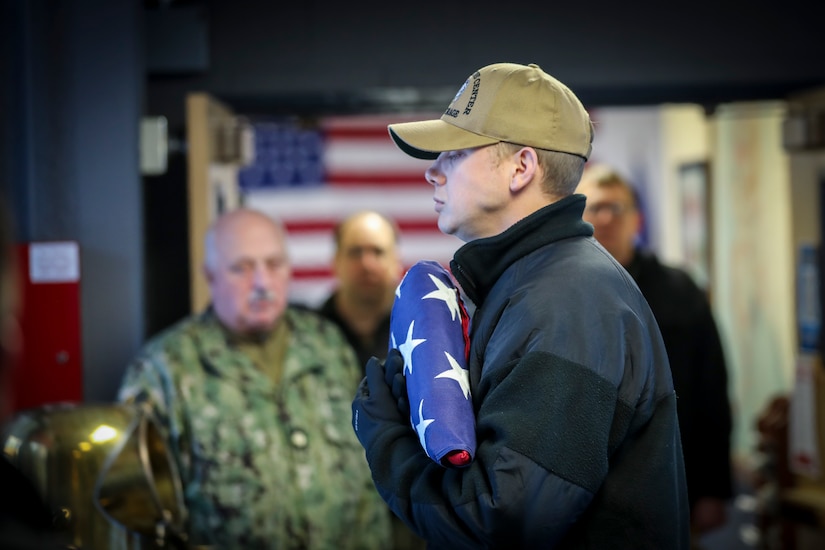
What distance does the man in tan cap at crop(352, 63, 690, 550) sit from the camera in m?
1.38

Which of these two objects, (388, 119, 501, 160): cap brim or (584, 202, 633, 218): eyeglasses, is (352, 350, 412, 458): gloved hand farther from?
(584, 202, 633, 218): eyeglasses

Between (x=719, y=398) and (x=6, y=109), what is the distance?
7.77ft

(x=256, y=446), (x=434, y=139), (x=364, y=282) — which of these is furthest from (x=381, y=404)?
(x=364, y=282)

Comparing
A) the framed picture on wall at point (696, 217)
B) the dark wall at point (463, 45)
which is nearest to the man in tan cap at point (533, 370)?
the dark wall at point (463, 45)

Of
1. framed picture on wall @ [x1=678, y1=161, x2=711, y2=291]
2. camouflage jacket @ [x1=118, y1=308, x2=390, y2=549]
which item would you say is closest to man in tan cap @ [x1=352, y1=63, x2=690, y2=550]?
camouflage jacket @ [x1=118, y1=308, x2=390, y2=549]

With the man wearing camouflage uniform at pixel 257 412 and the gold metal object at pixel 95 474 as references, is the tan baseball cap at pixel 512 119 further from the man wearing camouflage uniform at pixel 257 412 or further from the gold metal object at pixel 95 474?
the man wearing camouflage uniform at pixel 257 412

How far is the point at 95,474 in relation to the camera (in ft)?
7.50

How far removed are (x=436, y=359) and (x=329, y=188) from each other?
5.41 meters

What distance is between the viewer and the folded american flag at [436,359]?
55.6 inches

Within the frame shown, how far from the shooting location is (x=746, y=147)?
6.99 metres

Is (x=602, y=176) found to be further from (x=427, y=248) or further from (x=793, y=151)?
(x=427, y=248)

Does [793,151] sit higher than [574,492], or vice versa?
[793,151]


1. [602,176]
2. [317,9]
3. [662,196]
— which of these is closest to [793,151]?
[602,176]

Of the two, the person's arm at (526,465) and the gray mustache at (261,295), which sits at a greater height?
the gray mustache at (261,295)
